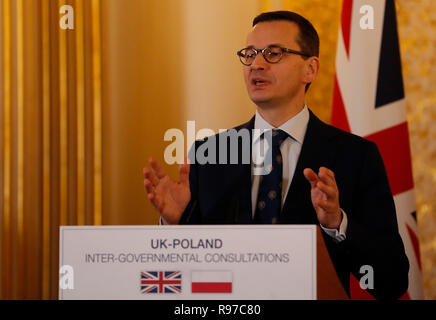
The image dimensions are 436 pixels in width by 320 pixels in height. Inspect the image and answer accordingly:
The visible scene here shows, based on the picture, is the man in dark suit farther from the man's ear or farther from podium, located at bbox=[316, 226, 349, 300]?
podium, located at bbox=[316, 226, 349, 300]

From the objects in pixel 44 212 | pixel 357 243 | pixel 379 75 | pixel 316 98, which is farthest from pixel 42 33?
pixel 357 243

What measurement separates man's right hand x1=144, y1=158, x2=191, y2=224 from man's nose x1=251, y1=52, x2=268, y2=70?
60 cm

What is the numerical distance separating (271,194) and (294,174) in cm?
13

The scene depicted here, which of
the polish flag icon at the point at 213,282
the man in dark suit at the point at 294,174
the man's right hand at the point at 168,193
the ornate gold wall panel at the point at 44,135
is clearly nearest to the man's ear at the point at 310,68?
the man in dark suit at the point at 294,174

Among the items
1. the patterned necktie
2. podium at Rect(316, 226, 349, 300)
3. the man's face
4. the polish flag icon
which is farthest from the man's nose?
the polish flag icon

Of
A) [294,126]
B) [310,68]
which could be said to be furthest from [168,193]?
[310,68]

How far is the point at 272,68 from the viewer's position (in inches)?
84.8

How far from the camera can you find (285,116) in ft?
7.02

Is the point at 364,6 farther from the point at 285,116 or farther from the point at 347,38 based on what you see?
the point at 285,116

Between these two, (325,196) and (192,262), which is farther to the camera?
(325,196)

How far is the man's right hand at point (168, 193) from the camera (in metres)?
1.70

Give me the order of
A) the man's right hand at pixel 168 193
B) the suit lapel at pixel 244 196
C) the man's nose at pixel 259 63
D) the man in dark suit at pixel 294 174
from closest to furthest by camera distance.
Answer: the man's right hand at pixel 168 193
the man in dark suit at pixel 294 174
the suit lapel at pixel 244 196
the man's nose at pixel 259 63

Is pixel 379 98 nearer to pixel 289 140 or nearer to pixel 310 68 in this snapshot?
pixel 310 68

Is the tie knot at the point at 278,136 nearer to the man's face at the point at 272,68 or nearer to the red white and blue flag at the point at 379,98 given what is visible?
the man's face at the point at 272,68
